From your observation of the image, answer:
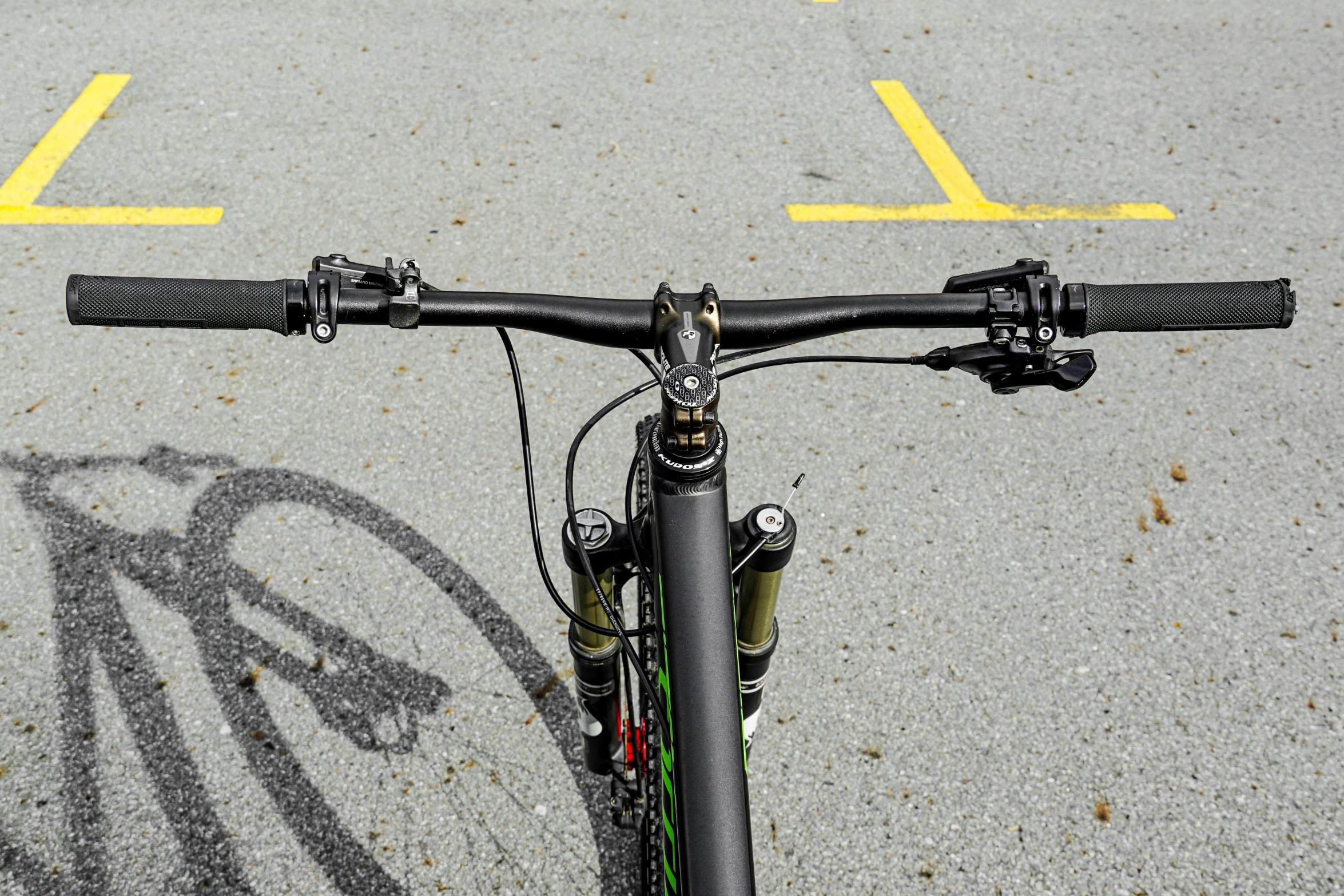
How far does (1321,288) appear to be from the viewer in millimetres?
4672

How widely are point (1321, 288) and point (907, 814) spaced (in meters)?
3.89

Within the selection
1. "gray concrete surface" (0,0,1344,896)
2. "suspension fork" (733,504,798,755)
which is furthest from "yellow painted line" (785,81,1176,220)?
"suspension fork" (733,504,798,755)

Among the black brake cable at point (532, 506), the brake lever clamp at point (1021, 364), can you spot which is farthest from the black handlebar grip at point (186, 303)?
the brake lever clamp at point (1021, 364)

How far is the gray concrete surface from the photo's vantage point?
106 inches

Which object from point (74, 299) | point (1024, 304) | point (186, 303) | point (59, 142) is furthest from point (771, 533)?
point (59, 142)

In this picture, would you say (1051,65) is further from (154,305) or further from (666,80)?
(154,305)

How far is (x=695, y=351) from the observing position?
53.4 inches

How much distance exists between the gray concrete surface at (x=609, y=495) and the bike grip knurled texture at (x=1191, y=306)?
1815 mm

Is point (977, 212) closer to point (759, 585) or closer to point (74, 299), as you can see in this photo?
point (759, 585)

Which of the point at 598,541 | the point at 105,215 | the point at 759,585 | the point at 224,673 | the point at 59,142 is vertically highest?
the point at 59,142

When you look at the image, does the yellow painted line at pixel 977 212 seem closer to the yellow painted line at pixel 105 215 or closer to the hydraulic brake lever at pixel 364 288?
the yellow painted line at pixel 105 215

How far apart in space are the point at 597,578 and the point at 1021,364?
0.84 metres

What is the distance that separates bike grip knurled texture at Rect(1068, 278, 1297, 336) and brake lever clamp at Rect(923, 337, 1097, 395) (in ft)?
0.34

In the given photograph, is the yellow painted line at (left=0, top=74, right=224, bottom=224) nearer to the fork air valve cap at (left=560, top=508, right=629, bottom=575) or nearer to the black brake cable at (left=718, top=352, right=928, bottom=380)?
the fork air valve cap at (left=560, top=508, right=629, bottom=575)
